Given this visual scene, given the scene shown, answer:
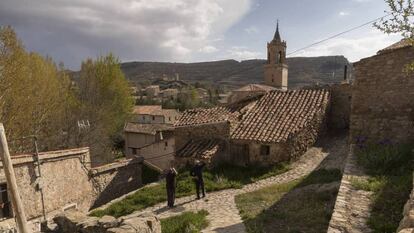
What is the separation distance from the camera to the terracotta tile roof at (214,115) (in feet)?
52.6

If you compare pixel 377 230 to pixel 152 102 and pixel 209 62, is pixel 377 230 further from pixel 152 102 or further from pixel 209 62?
pixel 209 62

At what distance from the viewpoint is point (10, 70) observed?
15.1 m

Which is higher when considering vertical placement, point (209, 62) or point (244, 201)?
point (209, 62)

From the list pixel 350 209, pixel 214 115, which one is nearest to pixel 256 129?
pixel 214 115

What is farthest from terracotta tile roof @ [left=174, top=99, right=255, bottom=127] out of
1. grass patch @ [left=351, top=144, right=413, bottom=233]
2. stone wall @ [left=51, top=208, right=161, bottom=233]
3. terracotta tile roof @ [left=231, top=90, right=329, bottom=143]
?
stone wall @ [left=51, top=208, right=161, bottom=233]

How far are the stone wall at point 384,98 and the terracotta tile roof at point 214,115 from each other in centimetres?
596

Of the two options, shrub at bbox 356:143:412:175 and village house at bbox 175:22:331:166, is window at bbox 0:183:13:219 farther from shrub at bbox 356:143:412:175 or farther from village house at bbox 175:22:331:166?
shrub at bbox 356:143:412:175

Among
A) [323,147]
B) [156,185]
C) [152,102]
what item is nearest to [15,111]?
[156,185]

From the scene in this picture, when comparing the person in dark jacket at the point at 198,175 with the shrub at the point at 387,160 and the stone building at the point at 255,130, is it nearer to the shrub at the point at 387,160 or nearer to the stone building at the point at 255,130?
the stone building at the point at 255,130

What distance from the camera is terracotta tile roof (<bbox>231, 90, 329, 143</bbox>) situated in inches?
581

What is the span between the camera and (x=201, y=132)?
52.5 ft

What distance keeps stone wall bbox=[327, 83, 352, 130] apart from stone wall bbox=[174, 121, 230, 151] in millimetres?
6452

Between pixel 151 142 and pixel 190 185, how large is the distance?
16064mm

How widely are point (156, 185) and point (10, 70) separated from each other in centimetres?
898
